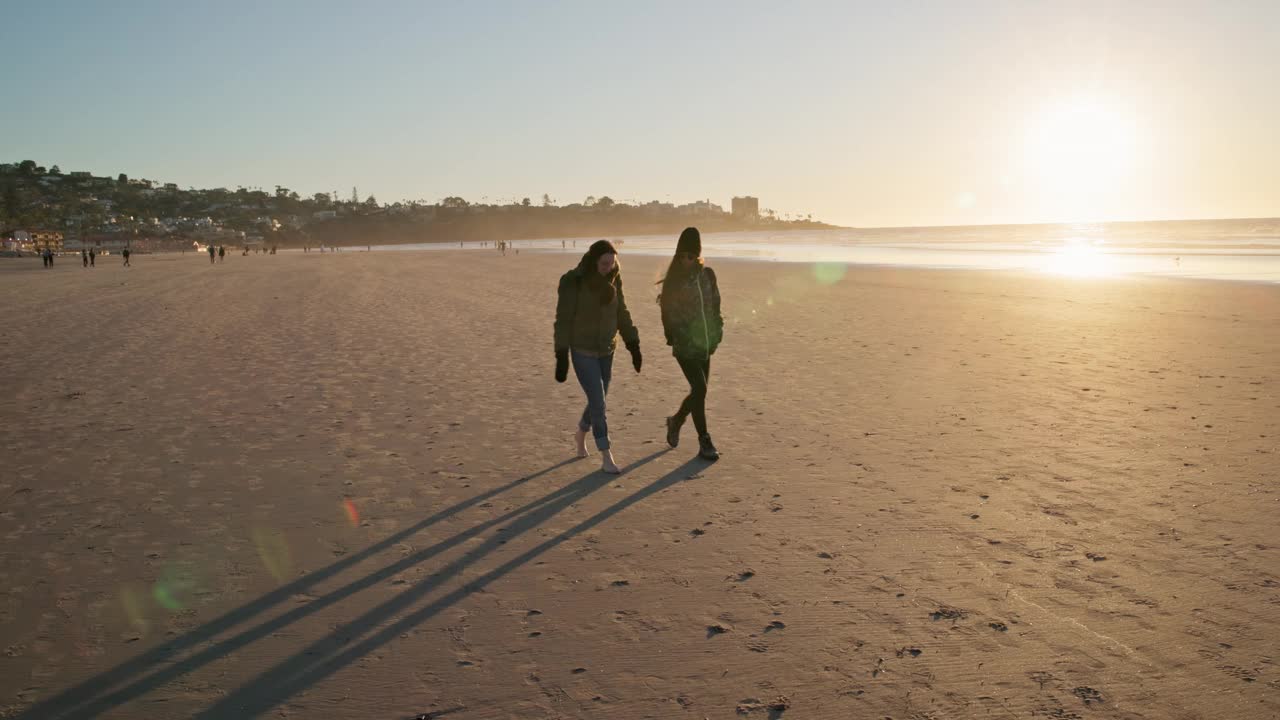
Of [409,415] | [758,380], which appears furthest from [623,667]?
[758,380]

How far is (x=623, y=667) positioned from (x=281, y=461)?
4380 millimetres

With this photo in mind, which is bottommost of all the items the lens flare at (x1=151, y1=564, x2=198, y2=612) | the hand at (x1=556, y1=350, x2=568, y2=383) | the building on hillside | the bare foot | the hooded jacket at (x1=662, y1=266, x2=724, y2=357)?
the lens flare at (x1=151, y1=564, x2=198, y2=612)

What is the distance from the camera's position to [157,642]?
143 inches

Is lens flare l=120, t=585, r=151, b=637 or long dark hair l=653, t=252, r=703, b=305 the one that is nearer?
lens flare l=120, t=585, r=151, b=637

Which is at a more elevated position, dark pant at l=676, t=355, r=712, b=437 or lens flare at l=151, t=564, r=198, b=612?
dark pant at l=676, t=355, r=712, b=437

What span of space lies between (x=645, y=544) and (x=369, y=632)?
169 cm

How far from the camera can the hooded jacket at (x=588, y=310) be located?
242 inches

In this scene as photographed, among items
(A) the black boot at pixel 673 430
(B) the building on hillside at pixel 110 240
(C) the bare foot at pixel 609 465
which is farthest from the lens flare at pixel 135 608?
(B) the building on hillside at pixel 110 240

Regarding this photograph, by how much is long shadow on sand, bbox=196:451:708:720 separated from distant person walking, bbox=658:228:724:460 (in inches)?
56.5

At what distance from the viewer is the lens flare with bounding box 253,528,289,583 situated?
4.43m

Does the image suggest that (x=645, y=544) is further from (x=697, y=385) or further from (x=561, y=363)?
(x=697, y=385)

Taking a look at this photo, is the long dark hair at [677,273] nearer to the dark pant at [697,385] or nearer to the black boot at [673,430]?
the dark pant at [697,385]

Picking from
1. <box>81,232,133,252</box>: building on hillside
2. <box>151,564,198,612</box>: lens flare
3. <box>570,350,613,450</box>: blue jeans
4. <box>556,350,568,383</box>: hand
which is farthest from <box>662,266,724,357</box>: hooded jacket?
<box>81,232,133,252</box>: building on hillside

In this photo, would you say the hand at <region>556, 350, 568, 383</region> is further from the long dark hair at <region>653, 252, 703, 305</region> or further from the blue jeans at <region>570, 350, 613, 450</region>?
the long dark hair at <region>653, 252, 703, 305</region>
